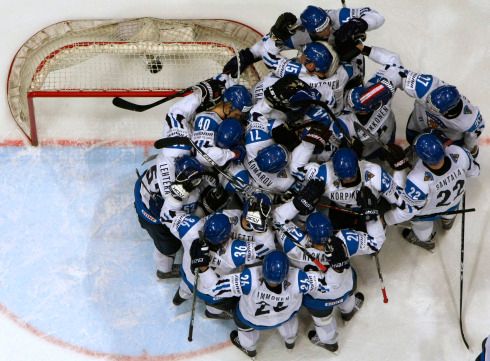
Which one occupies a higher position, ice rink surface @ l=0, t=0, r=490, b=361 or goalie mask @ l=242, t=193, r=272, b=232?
goalie mask @ l=242, t=193, r=272, b=232

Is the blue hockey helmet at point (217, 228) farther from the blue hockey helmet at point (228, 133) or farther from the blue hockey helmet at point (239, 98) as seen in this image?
the blue hockey helmet at point (239, 98)

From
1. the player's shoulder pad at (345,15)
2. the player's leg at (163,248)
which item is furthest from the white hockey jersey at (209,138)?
the player's shoulder pad at (345,15)

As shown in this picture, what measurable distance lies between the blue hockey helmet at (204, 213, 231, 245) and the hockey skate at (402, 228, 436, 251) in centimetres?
169

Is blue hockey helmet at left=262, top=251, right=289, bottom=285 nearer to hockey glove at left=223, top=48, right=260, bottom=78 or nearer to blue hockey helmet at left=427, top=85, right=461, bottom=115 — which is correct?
blue hockey helmet at left=427, top=85, right=461, bottom=115

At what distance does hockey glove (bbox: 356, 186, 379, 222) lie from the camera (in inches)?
187

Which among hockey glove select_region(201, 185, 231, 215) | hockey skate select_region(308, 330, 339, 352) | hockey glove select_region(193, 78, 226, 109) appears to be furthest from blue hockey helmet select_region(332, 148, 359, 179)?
hockey skate select_region(308, 330, 339, 352)

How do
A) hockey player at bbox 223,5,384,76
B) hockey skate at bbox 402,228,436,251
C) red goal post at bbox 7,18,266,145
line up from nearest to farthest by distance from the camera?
hockey player at bbox 223,5,384,76 → hockey skate at bbox 402,228,436,251 → red goal post at bbox 7,18,266,145

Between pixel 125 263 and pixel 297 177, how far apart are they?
5.17 ft

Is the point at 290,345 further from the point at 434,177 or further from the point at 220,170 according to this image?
the point at 434,177

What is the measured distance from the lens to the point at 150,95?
5.64m

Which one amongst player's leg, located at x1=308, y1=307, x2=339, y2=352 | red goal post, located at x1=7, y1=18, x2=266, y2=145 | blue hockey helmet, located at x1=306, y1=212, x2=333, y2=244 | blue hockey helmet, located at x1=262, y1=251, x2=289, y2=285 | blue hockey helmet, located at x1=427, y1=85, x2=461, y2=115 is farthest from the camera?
red goal post, located at x1=7, y1=18, x2=266, y2=145

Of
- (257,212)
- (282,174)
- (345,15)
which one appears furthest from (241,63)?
(257,212)

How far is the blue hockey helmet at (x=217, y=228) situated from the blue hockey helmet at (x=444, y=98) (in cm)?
161

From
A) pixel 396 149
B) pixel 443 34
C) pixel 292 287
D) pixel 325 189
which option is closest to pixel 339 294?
pixel 292 287
